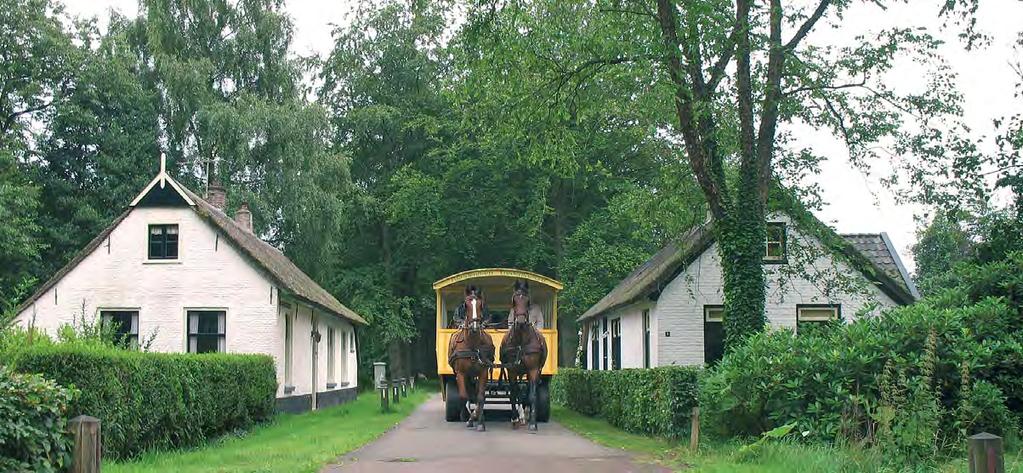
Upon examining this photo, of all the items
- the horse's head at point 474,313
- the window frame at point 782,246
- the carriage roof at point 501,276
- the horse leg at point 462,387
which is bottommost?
the horse leg at point 462,387

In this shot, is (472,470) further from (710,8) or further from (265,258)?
(265,258)

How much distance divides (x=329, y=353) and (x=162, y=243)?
858cm

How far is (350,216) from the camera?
47469mm

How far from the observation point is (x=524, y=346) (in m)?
20.0

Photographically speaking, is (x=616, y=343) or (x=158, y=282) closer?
(x=158, y=282)

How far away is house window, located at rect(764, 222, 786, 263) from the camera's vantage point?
91.1ft

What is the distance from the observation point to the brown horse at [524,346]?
19703 millimetres

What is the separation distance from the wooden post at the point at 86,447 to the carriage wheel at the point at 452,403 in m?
14.1

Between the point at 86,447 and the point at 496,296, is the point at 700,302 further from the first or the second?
the point at 86,447

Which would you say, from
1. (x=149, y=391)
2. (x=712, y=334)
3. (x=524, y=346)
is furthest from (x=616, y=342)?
(x=149, y=391)

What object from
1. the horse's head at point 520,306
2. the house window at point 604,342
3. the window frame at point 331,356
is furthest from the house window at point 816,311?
the window frame at point 331,356

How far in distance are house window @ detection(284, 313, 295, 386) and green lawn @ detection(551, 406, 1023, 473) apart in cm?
1296

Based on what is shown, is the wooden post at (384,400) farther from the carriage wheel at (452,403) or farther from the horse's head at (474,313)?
the horse's head at (474,313)

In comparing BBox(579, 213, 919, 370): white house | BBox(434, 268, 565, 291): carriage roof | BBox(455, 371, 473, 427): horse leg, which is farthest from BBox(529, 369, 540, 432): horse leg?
BBox(579, 213, 919, 370): white house
